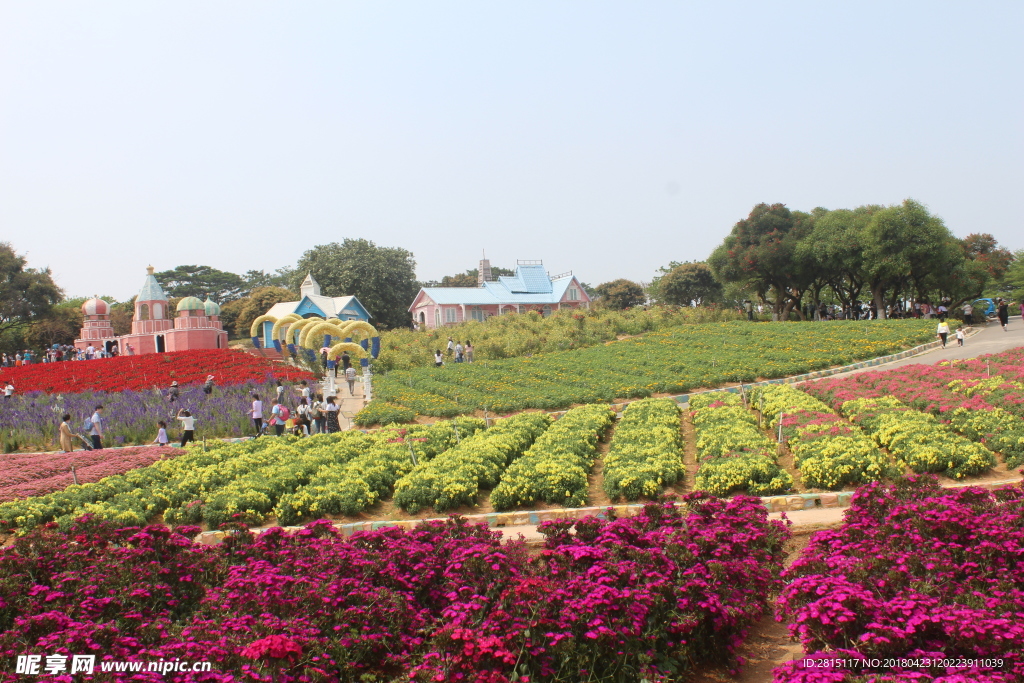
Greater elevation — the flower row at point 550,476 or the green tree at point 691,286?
the green tree at point 691,286

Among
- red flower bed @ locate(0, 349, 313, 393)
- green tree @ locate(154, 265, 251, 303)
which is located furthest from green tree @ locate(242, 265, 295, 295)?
red flower bed @ locate(0, 349, 313, 393)

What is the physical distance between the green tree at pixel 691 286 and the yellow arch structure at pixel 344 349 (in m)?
41.9

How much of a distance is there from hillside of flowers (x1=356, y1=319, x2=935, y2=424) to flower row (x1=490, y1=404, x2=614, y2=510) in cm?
861

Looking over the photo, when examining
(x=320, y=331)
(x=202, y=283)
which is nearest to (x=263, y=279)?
(x=202, y=283)

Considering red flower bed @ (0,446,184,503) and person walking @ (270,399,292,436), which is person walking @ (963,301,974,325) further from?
red flower bed @ (0,446,184,503)

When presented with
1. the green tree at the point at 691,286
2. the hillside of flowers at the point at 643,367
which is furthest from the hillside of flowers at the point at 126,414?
the green tree at the point at 691,286

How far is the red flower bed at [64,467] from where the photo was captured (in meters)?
13.3

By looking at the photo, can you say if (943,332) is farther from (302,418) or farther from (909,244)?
(302,418)

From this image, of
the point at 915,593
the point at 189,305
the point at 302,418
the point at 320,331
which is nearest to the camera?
the point at 915,593

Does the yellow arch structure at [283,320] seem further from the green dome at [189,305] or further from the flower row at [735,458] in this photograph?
the flower row at [735,458]

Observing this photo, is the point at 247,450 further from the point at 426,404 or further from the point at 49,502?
the point at 426,404

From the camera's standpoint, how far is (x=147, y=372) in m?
32.4

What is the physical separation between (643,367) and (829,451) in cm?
1696

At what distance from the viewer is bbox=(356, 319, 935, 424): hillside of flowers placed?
78.6 feet
